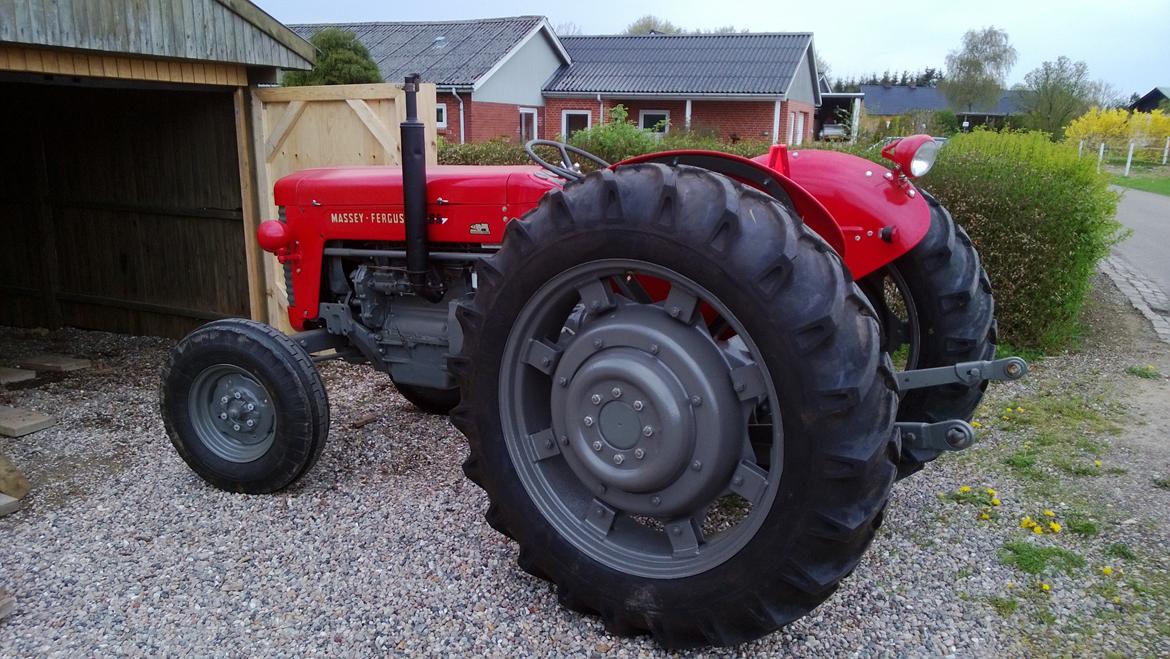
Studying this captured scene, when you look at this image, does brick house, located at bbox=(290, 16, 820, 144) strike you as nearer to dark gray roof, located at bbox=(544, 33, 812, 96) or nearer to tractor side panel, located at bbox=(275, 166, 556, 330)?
dark gray roof, located at bbox=(544, 33, 812, 96)

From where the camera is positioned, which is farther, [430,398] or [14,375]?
[14,375]

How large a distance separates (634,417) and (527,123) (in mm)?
25450

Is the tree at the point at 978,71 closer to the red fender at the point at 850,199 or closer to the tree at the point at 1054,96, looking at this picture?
the tree at the point at 1054,96

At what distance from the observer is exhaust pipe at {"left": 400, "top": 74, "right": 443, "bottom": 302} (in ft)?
11.3

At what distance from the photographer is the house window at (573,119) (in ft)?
89.1

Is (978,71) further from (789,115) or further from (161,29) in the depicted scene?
(161,29)

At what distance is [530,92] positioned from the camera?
2652 centimetres

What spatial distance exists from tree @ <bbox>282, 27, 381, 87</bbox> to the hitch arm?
17.1 meters

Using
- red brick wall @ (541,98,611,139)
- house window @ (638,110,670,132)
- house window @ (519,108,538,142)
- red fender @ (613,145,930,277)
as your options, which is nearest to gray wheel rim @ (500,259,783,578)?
red fender @ (613,145,930,277)

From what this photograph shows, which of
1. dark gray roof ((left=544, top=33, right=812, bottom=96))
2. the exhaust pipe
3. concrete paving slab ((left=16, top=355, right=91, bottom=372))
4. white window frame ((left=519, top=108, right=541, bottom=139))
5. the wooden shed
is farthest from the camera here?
white window frame ((left=519, top=108, right=541, bottom=139))

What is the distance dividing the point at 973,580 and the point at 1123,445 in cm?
213

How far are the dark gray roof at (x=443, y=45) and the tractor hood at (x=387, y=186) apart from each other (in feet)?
66.5

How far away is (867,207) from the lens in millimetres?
3094

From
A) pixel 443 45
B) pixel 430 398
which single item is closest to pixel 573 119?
pixel 443 45
